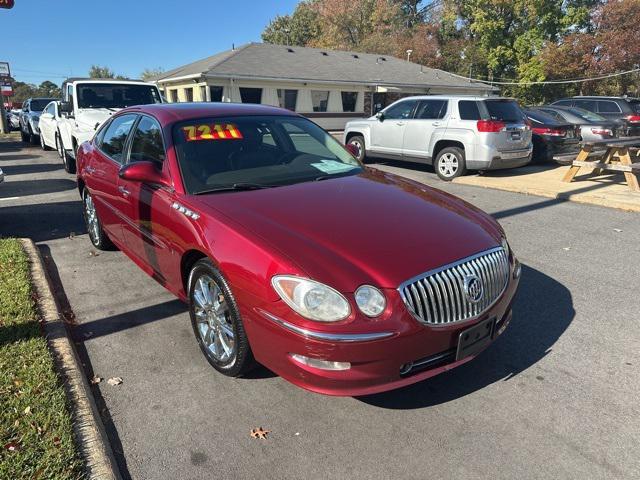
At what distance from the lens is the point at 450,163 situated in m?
9.98

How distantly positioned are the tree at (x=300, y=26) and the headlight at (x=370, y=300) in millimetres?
60346

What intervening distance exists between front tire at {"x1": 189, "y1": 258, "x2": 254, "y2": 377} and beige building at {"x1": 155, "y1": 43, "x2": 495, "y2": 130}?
21.0 meters

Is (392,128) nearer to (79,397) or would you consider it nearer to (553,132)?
(553,132)

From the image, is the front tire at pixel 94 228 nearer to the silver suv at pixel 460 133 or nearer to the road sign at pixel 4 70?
the silver suv at pixel 460 133

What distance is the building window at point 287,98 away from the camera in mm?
25219

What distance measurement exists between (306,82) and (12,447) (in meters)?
24.7

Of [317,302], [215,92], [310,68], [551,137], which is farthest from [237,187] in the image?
[310,68]

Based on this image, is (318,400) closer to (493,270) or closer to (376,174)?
(493,270)

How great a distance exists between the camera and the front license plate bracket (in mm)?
2611

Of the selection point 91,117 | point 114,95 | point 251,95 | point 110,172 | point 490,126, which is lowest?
point 110,172

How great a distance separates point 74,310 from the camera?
4035 mm

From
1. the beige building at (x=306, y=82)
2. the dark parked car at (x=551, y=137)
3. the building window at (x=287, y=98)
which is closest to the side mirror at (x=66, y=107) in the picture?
the dark parked car at (x=551, y=137)

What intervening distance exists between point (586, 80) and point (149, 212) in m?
42.4

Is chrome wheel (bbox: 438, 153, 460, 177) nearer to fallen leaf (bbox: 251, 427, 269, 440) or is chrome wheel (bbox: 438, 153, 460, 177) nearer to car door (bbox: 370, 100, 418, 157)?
car door (bbox: 370, 100, 418, 157)
